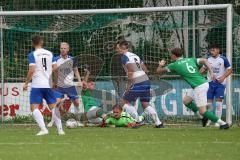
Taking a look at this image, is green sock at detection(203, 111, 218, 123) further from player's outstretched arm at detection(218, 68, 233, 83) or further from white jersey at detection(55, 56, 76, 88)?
white jersey at detection(55, 56, 76, 88)

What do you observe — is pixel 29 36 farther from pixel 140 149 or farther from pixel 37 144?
pixel 140 149

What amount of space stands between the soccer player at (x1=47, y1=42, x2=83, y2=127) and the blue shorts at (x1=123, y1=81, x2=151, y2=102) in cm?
137

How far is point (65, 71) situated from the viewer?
19.4 meters

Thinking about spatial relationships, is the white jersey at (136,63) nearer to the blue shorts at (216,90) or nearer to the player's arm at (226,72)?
the blue shorts at (216,90)

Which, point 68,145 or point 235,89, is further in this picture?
point 235,89

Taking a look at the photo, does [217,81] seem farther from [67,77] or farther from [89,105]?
[67,77]

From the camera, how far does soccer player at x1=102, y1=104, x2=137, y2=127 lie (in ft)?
61.5

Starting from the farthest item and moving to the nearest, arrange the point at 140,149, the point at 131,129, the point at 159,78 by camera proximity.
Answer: the point at 159,78 < the point at 131,129 < the point at 140,149

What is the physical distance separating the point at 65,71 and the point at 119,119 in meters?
1.88

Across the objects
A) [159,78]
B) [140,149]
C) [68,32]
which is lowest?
[140,149]

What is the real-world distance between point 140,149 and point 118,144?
41.9 inches

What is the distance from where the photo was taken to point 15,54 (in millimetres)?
20844

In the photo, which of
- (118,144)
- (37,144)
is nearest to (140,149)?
(118,144)

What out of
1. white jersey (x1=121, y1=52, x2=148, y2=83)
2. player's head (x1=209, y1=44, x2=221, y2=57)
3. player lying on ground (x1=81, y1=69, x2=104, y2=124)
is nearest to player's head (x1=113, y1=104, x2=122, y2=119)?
player lying on ground (x1=81, y1=69, x2=104, y2=124)
